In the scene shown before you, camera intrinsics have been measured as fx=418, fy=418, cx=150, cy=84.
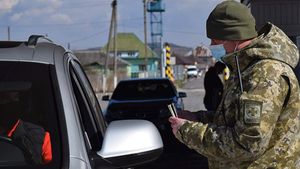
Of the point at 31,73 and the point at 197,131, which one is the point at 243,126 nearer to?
the point at 197,131

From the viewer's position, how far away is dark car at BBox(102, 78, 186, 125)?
8602 millimetres

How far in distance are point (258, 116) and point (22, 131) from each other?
1.16 metres

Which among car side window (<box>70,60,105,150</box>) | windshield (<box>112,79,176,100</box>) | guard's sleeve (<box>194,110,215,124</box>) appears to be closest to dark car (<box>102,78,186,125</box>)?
windshield (<box>112,79,176,100</box>)

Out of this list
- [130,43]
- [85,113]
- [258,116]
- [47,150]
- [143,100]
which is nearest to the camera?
[258,116]

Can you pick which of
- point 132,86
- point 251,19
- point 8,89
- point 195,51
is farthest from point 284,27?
point 195,51

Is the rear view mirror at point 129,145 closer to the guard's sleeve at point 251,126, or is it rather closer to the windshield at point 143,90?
the guard's sleeve at point 251,126

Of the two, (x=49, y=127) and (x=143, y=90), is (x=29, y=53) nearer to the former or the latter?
(x=49, y=127)

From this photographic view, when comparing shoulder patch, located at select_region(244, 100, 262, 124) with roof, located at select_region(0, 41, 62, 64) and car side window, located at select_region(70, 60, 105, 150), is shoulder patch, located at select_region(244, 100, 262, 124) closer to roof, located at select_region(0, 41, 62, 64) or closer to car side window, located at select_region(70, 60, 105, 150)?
roof, located at select_region(0, 41, 62, 64)

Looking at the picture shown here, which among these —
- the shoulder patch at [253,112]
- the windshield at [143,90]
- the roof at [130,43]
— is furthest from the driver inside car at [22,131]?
the roof at [130,43]

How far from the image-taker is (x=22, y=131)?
2.12 metres

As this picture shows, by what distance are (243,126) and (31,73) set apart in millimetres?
1079

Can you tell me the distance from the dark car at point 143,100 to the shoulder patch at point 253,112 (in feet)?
21.9

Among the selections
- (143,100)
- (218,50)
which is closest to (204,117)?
(218,50)

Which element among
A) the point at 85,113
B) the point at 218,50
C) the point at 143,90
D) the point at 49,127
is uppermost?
the point at 218,50
